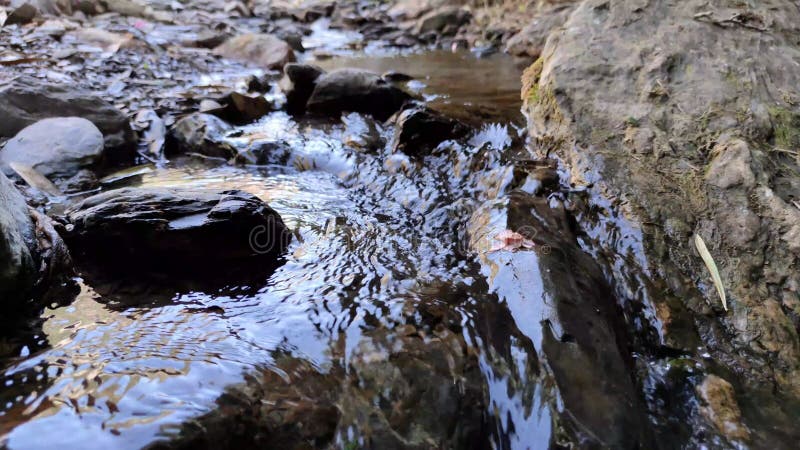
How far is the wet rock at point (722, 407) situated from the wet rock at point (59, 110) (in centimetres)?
445

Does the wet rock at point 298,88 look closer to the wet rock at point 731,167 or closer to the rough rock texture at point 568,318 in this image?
the rough rock texture at point 568,318

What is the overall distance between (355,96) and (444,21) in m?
7.03

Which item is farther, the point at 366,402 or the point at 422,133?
the point at 422,133

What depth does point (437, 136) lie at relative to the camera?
14.4 feet

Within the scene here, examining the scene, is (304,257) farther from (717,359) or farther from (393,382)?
(717,359)

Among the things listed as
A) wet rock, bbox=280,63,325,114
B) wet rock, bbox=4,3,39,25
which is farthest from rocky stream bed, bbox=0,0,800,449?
wet rock, bbox=4,3,39,25

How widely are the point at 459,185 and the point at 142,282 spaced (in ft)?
7.01

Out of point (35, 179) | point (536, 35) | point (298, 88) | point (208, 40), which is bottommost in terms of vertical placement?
point (35, 179)

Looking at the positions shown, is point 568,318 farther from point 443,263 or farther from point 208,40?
point 208,40

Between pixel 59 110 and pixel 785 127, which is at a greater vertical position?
pixel 785 127

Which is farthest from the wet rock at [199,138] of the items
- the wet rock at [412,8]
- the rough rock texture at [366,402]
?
the wet rock at [412,8]

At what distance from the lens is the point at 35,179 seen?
12.2 ft

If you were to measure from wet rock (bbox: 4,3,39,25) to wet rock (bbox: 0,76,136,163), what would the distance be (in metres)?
4.08

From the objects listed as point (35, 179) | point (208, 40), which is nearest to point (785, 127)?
point (35, 179)
